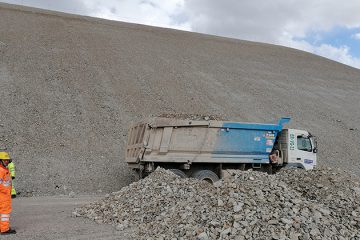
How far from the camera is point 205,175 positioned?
13508mm

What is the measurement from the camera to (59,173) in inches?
639

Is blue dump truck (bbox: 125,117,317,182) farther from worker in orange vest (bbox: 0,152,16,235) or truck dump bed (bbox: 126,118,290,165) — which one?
worker in orange vest (bbox: 0,152,16,235)

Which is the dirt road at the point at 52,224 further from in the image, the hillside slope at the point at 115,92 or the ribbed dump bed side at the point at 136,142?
the hillside slope at the point at 115,92

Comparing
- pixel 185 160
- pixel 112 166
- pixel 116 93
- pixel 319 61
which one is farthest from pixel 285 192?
pixel 319 61

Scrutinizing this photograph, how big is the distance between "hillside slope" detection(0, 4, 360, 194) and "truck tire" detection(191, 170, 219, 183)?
3.90 m

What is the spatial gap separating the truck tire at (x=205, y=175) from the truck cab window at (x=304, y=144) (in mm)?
3663

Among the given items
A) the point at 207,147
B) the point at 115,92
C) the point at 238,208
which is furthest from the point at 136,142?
the point at 115,92

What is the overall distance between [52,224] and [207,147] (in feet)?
19.4

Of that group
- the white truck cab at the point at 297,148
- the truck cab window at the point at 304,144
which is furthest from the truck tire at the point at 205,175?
the truck cab window at the point at 304,144

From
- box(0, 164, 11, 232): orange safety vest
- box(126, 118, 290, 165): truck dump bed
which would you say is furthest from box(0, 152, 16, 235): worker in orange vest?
box(126, 118, 290, 165): truck dump bed

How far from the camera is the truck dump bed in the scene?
42.4 feet

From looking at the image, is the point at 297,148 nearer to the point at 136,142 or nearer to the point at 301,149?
the point at 301,149

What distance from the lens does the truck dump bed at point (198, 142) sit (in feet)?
42.4

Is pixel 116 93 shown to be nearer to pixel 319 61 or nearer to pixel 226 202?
pixel 226 202
